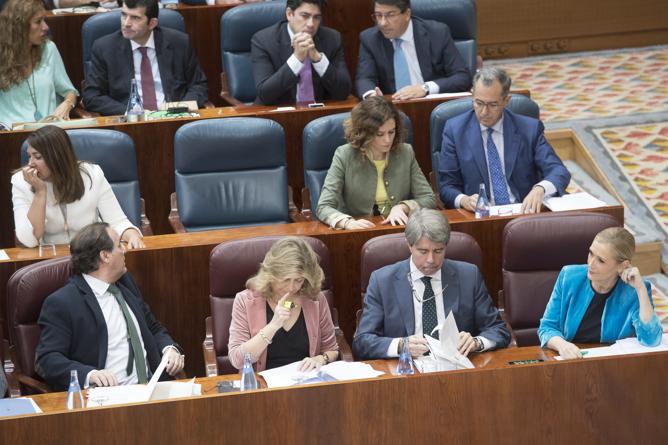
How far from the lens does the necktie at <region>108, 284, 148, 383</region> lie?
3613 millimetres

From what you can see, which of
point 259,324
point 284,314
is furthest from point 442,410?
point 259,324

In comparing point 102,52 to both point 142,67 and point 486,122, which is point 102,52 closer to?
point 142,67

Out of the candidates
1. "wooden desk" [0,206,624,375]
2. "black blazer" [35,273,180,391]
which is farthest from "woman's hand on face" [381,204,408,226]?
"black blazer" [35,273,180,391]

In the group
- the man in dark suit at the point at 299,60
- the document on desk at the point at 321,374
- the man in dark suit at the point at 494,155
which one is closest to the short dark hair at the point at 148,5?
the man in dark suit at the point at 299,60

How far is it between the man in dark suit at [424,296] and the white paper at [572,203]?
0.62 meters

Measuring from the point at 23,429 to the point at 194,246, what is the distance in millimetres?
1212

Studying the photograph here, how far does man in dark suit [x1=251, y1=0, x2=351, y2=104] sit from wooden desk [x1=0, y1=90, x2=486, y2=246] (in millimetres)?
107

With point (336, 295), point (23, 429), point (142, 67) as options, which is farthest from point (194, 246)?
point (142, 67)

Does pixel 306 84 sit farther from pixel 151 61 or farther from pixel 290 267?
pixel 290 267

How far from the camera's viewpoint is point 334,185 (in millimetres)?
4340

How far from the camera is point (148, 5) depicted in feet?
17.2

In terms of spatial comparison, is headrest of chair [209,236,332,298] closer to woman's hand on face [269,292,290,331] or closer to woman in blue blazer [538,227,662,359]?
woman's hand on face [269,292,290,331]

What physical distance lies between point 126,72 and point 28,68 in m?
0.42

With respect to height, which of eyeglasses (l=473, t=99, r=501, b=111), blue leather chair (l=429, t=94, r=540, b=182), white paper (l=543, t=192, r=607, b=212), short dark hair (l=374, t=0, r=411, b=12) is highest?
short dark hair (l=374, t=0, r=411, b=12)
